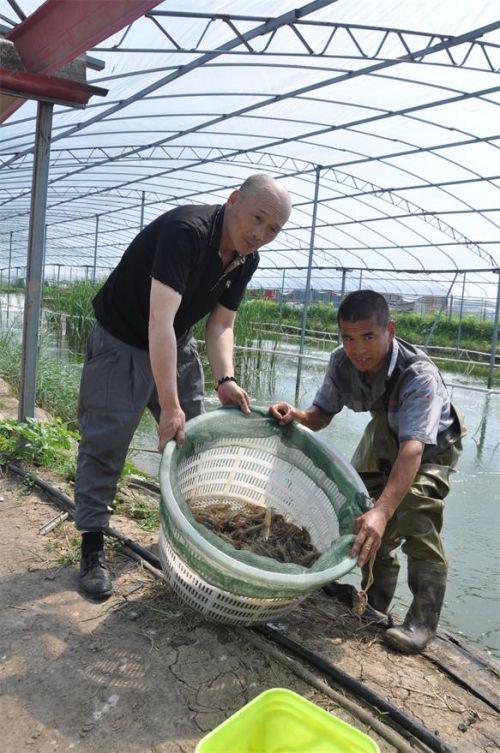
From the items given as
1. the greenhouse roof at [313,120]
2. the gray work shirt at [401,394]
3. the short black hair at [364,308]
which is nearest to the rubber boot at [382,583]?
the gray work shirt at [401,394]

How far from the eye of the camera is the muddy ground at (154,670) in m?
1.44

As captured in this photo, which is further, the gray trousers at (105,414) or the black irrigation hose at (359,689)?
the gray trousers at (105,414)

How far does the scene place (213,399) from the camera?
20.9ft

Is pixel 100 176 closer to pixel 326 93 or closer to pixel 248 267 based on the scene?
pixel 326 93

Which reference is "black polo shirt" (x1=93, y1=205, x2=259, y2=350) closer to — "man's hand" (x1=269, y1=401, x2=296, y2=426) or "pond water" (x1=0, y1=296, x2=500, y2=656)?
"man's hand" (x1=269, y1=401, x2=296, y2=426)

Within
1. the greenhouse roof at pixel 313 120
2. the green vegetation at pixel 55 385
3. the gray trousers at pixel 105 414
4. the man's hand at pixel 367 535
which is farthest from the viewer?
the green vegetation at pixel 55 385

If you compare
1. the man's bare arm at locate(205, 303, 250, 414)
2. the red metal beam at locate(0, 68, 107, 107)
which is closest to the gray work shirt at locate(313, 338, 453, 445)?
the man's bare arm at locate(205, 303, 250, 414)

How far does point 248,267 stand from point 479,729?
1.57m

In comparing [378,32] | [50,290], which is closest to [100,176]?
[50,290]

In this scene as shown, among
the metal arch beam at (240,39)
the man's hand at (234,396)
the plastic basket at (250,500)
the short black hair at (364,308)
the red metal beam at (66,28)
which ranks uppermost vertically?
the metal arch beam at (240,39)

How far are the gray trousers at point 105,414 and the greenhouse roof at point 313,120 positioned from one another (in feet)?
5.80

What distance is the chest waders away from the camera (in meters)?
1.96

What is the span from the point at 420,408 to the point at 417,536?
0.44m

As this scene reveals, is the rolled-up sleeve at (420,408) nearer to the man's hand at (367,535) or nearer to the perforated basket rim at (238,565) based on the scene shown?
the man's hand at (367,535)
